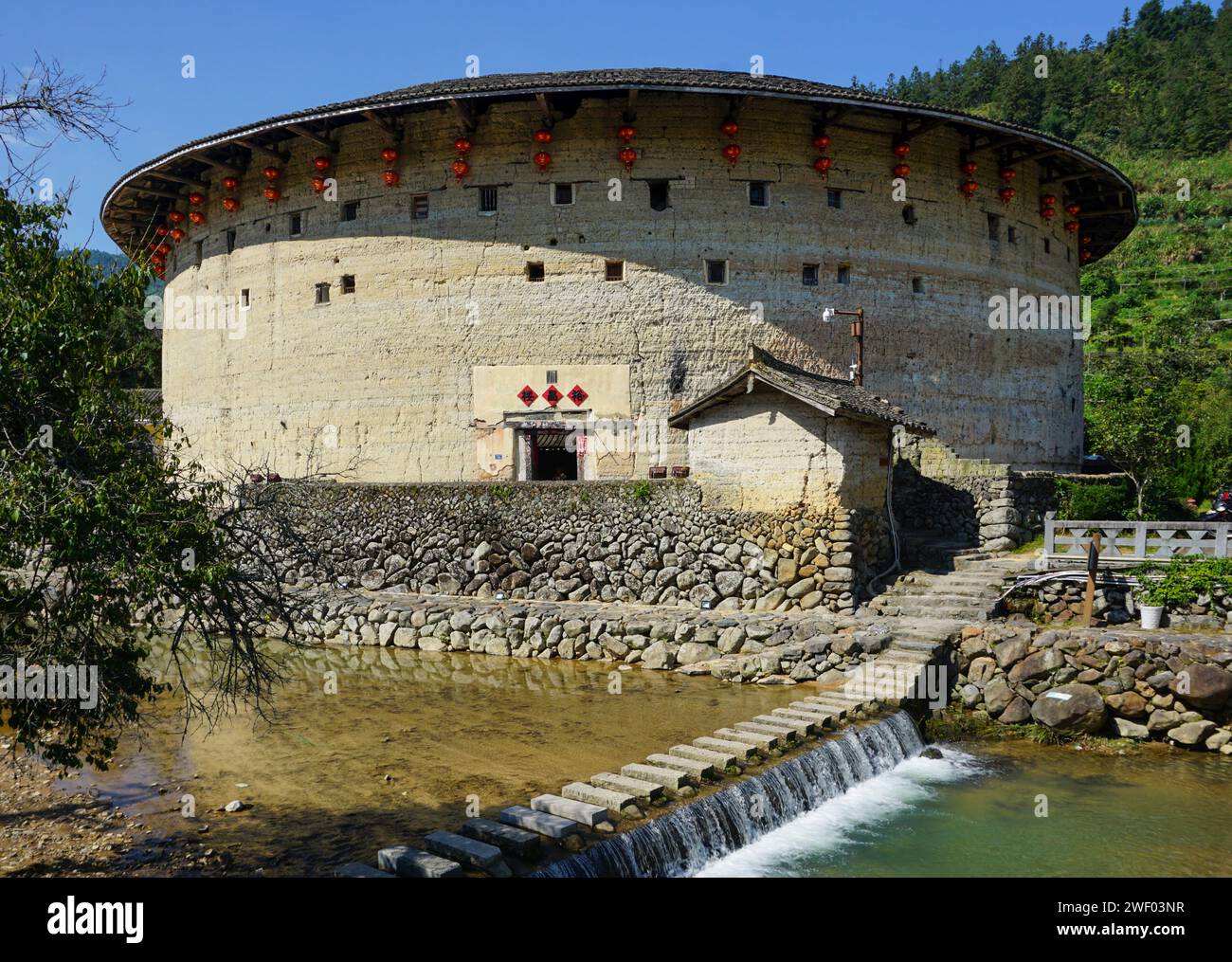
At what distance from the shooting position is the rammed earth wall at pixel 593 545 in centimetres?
1420

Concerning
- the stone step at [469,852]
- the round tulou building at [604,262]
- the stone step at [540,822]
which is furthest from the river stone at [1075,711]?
the round tulou building at [604,262]

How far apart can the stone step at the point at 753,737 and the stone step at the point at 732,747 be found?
79mm

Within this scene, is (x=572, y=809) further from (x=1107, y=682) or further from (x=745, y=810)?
(x=1107, y=682)

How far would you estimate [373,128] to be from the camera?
20047 mm


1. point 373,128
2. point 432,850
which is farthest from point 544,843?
point 373,128

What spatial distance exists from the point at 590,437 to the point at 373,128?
8461mm

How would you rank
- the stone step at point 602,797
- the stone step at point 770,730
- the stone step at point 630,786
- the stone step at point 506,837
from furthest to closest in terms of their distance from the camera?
the stone step at point 770,730
the stone step at point 630,786
the stone step at point 602,797
the stone step at point 506,837

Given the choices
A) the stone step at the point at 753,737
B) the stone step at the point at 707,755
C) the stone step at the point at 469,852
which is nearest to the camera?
the stone step at the point at 469,852

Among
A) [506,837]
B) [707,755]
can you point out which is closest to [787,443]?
[707,755]

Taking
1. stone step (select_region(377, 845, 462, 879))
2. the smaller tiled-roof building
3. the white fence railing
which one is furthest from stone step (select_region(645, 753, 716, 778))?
the white fence railing

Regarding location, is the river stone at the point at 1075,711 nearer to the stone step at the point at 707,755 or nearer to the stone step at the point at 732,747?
the stone step at the point at 732,747

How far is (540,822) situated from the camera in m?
6.95

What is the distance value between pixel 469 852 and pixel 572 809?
1.09m

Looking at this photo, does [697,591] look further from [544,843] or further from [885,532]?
[544,843]
